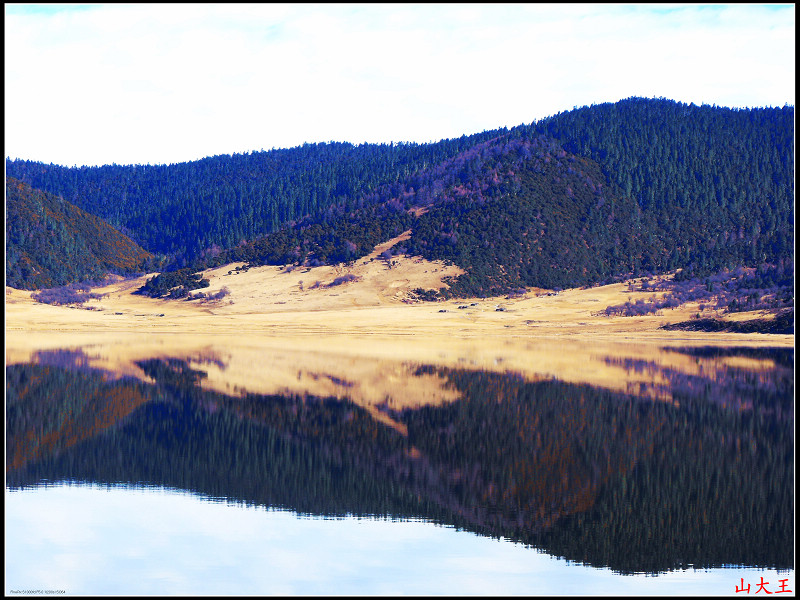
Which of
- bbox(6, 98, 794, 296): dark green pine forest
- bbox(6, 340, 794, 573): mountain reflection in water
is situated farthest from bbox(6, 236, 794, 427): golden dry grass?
bbox(6, 98, 794, 296): dark green pine forest

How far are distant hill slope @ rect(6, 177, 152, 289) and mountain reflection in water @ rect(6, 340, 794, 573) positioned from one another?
303ft

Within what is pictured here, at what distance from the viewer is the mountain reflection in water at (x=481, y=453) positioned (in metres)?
16.8

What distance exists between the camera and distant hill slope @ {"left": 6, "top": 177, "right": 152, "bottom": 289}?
123938 mm

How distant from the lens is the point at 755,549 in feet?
50.7

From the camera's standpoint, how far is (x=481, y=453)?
22844 millimetres

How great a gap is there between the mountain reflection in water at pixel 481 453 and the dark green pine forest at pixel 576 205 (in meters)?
67.2

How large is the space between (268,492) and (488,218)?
10456 centimetres

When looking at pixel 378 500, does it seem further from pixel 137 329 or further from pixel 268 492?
pixel 137 329

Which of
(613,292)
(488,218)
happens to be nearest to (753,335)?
(613,292)

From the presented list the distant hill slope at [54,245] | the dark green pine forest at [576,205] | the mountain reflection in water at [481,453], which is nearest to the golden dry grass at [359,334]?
the mountain reflection in water at [481,453]

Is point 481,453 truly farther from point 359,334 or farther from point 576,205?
point 576,205

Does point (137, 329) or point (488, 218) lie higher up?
point (488, 218)

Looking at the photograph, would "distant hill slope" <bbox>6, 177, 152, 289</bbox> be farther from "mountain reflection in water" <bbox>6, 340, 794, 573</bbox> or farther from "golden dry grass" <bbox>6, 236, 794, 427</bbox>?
"mountain reflection in water" <bbox>6, 340, 794, 573</bbox>

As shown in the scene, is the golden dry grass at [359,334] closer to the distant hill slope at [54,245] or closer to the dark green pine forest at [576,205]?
the dark green pine forest at [576,205]
